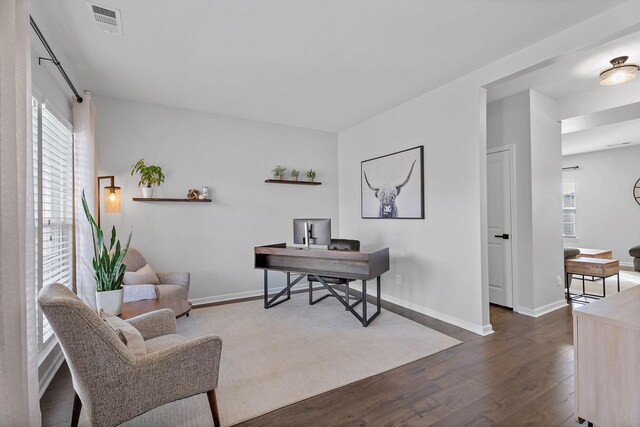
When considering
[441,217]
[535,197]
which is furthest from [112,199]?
[535,197]

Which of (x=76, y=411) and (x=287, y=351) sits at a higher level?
(x=76, y=411)

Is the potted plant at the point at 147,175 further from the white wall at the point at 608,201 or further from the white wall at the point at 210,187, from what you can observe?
the white wall at the point at 608,201

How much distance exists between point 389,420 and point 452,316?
6.55 feet

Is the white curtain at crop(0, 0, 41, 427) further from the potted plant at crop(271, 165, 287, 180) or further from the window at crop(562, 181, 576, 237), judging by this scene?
the window at crop(562, 181, 576, 237)

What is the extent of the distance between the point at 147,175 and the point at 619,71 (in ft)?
17.5

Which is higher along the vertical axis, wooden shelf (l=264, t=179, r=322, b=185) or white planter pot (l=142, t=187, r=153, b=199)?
wooden shelf (l=264, t=179, r=322, b=185)

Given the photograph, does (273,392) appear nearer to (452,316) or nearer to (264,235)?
(452,316)

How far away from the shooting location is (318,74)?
3.35 meters

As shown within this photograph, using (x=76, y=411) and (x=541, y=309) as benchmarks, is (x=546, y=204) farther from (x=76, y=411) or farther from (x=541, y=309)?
(x=76, y=411)

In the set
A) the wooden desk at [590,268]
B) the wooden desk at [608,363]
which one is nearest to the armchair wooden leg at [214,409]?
the wooden desk at [608,363]

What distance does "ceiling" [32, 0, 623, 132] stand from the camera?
2.27m

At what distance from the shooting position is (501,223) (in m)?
4.14

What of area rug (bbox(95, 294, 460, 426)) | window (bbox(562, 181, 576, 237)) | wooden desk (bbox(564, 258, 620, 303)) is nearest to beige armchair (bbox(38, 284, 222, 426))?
area rug (bbox(95, 294, 460, 426))

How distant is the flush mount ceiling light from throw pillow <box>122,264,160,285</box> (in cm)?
533
